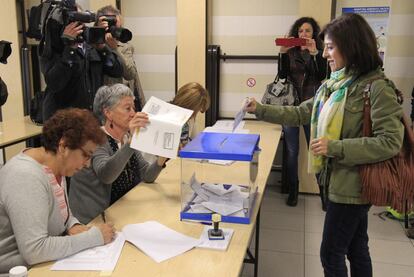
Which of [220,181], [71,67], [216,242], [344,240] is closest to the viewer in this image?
[216,242]

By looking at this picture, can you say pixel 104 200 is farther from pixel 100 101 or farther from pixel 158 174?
pixel 100 101

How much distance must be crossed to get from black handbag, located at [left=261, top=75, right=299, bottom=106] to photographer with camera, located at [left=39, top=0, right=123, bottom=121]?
1.27 m

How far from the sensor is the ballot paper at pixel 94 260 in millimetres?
1297

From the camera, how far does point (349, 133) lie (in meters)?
1.67

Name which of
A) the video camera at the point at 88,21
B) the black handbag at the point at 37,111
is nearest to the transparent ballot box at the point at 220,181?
the video camera at the point at 88,21

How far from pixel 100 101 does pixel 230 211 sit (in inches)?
34.8

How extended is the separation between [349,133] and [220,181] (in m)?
0.75

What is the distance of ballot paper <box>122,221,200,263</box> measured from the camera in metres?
1.40

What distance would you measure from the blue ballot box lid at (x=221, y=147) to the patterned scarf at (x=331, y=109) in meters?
0.27

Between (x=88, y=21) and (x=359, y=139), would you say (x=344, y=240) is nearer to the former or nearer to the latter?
(x=359, y=139)

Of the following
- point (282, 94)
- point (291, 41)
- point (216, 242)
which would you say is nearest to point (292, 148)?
point (282, 94)

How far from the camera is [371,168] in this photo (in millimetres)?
1619

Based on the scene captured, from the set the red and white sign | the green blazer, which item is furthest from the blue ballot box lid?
the red and white sign

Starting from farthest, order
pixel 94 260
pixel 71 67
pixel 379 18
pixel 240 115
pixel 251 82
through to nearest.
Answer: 1. pixel 251 82
2. pixel 379 18
3. pixel 71 67
4. pixel 240 115
5. pixel 94 260
